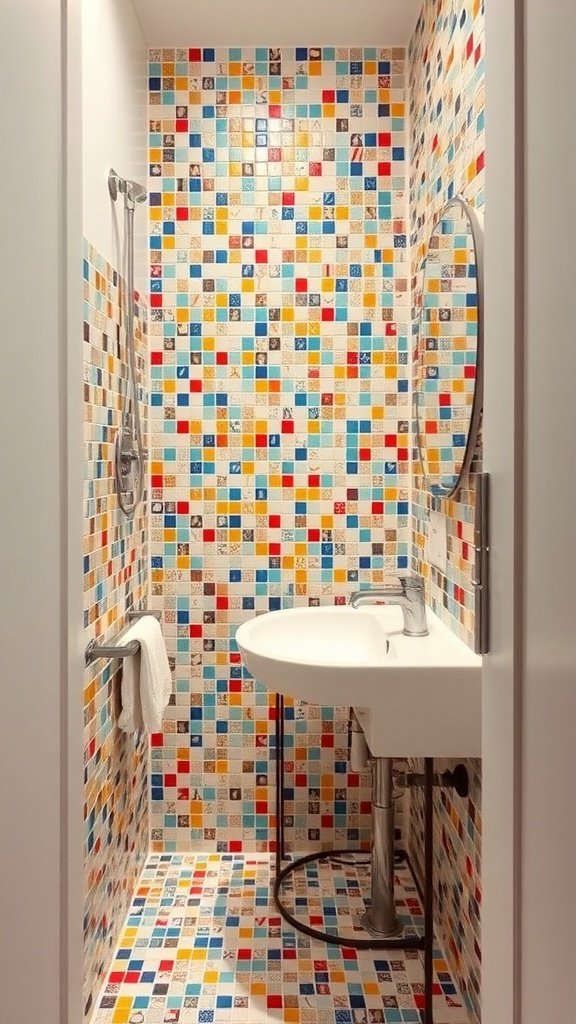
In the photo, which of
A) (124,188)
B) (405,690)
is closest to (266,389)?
(124,188)

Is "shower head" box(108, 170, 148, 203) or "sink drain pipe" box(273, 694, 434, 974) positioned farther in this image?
"shower head" box(108, 170, 148, 203)

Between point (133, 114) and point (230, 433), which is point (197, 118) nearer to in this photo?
→ point (133, 114)

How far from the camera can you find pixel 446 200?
2.00 meters

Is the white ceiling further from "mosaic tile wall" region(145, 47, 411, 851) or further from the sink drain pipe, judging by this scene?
the sink drain pipe

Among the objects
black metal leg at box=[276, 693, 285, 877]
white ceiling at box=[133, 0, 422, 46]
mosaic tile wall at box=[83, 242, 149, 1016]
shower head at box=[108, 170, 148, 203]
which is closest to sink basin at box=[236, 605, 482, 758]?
mosaic tile wall at box=[83, 242, 149, 1016]

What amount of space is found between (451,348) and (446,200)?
43 centimetres

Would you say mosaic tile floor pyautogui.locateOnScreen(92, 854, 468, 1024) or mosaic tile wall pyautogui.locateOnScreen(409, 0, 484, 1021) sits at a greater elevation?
mosaic tile wall pyautogui.locateOnScreen(409, 0, 484, 1021)

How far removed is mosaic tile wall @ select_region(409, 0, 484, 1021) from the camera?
5.64 ft

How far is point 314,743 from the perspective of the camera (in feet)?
8.46

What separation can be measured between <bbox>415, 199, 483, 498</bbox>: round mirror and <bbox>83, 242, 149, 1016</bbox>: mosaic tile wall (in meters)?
0.85

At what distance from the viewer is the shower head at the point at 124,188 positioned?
1966mm
